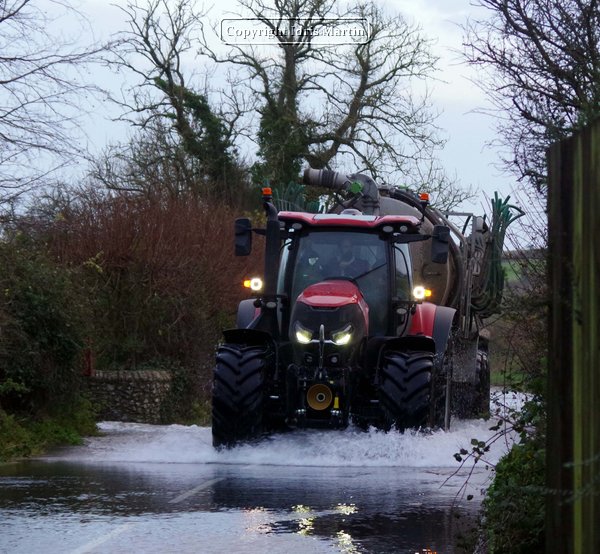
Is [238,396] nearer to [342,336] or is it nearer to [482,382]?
[342,336]

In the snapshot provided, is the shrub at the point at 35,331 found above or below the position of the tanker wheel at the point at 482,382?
above

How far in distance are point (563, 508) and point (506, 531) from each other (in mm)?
1974

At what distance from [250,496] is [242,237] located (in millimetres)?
4827

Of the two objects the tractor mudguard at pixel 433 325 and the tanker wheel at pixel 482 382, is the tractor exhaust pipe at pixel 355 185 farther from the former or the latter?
the tanker wheel at pixel 482 382

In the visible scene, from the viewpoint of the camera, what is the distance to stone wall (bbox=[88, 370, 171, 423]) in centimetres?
2312

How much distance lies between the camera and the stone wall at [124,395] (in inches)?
910

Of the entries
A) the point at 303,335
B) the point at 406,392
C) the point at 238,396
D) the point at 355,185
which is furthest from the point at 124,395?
the point at 406,392

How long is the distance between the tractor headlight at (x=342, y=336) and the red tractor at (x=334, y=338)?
13mm

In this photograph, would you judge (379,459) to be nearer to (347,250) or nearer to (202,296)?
(347,250)

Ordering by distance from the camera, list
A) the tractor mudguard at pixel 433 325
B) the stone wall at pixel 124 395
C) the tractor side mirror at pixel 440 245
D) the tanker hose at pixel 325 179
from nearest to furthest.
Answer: the tractor side mirror at pixel 440 245
the tractor mudguard at pixel 433 325
the tanker hose at pixel 325 179
the stone wall at pixel 124 395

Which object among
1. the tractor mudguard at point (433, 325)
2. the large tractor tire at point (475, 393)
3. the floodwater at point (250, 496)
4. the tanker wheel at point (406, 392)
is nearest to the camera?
the floodwater at point (250, 496)

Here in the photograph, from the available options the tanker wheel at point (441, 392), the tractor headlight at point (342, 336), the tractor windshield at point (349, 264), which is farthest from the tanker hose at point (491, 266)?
the tractor headlight at point (342, 336)

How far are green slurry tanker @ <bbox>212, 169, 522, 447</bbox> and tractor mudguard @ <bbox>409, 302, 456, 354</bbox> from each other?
0.02 m

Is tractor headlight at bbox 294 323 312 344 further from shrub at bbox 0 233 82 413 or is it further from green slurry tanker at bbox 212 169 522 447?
shrub at bbox 0 233 82 413
